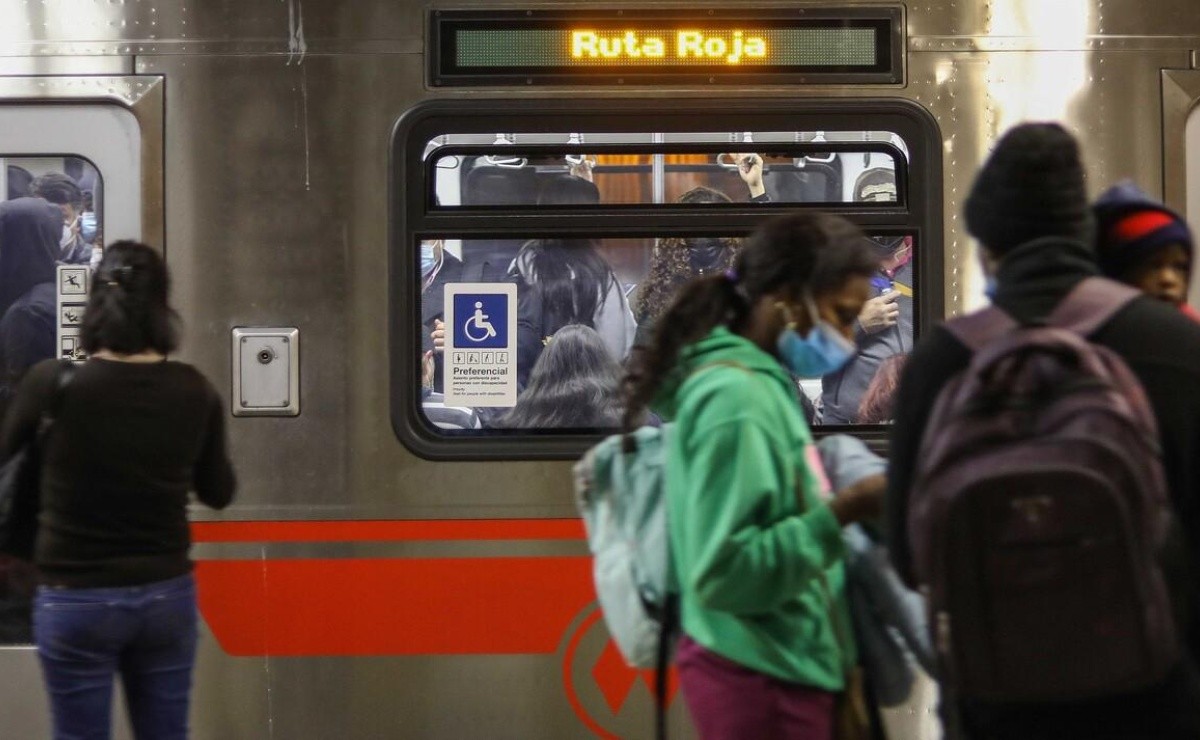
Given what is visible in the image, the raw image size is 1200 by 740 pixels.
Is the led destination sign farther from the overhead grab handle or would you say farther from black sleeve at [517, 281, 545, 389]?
black sleeve at [517, 281, 545, 389]

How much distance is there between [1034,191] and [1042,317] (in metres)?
0.16

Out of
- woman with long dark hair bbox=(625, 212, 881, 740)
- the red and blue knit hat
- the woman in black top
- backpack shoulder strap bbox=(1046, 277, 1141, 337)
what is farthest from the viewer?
the woman in black top

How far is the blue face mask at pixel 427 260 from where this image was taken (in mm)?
3799

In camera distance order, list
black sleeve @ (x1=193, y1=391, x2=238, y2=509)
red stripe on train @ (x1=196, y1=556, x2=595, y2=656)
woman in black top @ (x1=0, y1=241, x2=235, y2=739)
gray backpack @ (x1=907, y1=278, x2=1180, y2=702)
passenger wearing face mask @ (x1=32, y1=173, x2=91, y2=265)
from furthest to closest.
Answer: passenger wearing face mask @ (x1=32, y1=173, x2=91, y2=265)
red stripe on train @ (x1=196, y1=556, x2=595, y2=656)
black sleeve @ (x1=193, y1=391, x2=238, y2=509)
woman in black top @ (x1=0, y1=241, x2=235, y2=739)
gray backpack @ (x1=907, y1=278, x2=1180, y2=702)

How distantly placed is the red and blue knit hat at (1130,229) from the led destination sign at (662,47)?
6.28 feet

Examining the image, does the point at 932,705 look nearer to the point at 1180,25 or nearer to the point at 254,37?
the point at 1180,25

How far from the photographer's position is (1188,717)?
65.8 inches

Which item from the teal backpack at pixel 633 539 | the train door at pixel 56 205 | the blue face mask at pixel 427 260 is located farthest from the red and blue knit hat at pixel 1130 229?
the train door at pixel 56 205

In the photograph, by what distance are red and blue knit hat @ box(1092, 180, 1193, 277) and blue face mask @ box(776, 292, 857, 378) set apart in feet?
1.45

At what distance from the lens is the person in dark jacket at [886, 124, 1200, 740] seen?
1677 millimetres

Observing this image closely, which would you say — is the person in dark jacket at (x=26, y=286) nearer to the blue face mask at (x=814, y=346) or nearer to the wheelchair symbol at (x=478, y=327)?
the wheelchair symbol at (x=478, y=327)

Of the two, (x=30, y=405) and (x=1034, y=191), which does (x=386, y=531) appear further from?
(x=1034, y=191)

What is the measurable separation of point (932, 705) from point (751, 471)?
206 cm

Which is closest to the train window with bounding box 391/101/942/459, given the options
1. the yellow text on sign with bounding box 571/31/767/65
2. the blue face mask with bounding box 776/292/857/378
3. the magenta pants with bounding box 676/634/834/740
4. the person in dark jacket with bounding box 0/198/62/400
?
the yellow text on sign with bounding box 571/31/767/65
